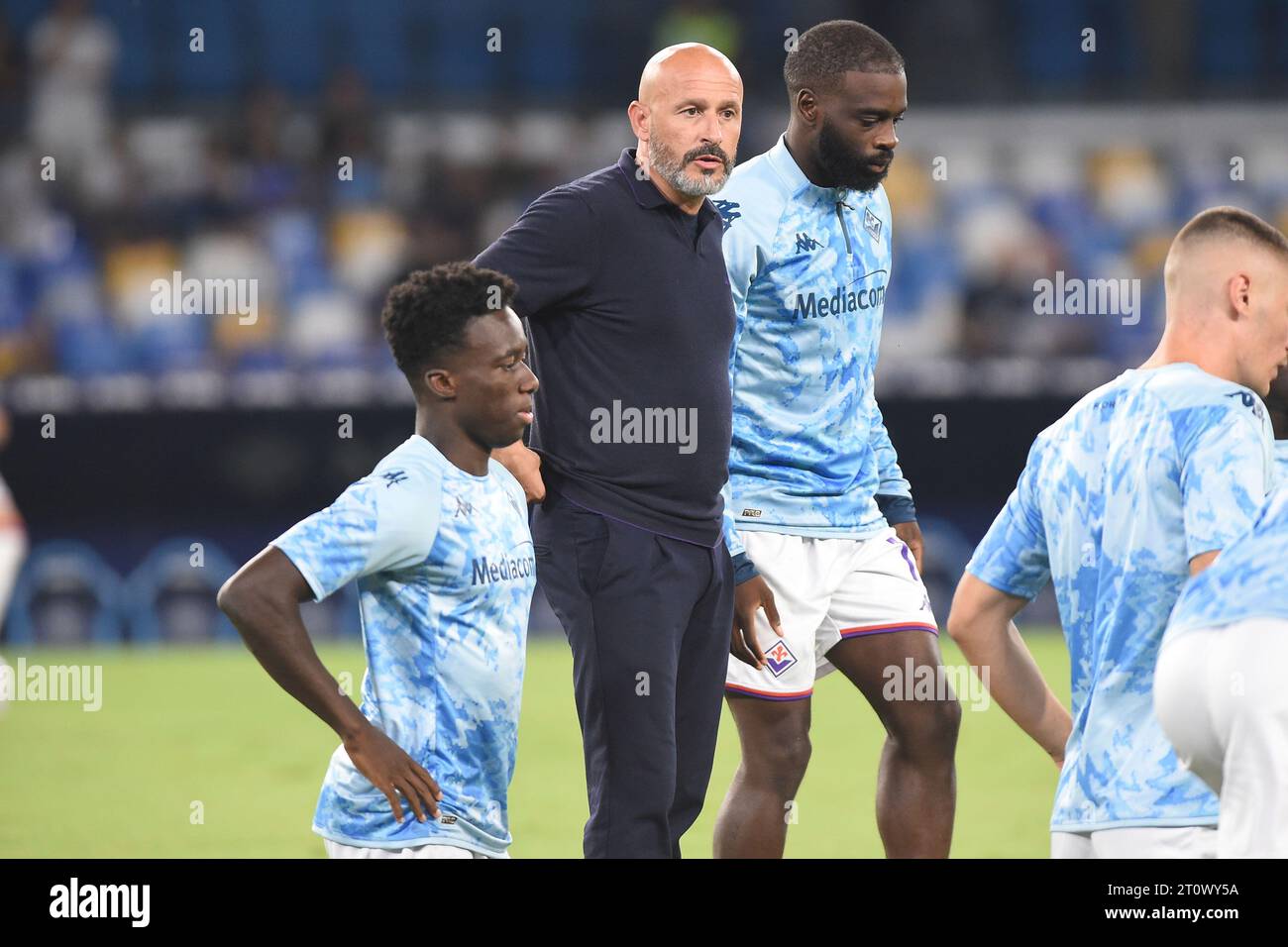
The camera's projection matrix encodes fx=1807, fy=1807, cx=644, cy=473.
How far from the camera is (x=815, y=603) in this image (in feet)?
16.5

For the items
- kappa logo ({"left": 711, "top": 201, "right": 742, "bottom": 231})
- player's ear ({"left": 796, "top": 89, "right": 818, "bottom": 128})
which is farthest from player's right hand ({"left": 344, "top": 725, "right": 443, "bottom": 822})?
A: player's ear ({"left": 796, "top": 89, "right": 818, "bottom": 128})

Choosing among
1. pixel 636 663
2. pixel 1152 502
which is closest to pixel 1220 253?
pixel 1152 502

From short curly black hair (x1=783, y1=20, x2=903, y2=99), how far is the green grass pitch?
2.81 metres

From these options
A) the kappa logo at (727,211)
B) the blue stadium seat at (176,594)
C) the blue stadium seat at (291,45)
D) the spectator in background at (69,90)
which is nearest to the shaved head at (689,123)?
the kappa logo at (727,211)

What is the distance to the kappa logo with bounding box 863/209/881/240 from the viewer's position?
5188 mm

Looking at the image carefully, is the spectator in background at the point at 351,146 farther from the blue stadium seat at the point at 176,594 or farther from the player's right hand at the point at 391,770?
the player's right hand at the point at 391,770

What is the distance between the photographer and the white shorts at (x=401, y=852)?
11.8 ft

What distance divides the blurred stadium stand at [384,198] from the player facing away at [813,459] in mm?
7812

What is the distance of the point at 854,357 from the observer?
509 centimetres

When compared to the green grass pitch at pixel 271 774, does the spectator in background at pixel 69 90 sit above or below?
above

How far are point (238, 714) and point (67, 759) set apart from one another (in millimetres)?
1607

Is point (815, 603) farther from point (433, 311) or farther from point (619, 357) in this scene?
point (433, 311)

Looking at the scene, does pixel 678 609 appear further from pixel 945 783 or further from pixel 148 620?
pixel 148 620
